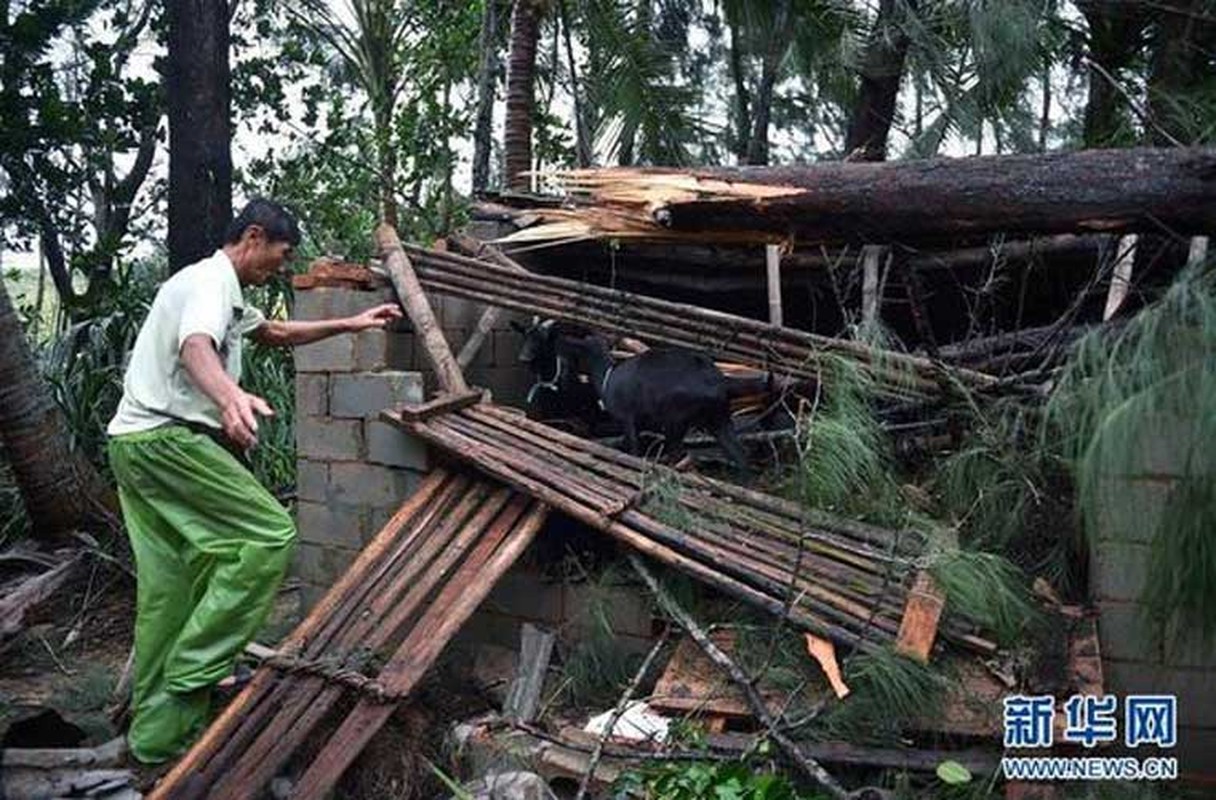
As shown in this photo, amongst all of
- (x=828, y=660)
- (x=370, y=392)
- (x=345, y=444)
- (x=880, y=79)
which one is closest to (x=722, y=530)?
(x=828, y=660)

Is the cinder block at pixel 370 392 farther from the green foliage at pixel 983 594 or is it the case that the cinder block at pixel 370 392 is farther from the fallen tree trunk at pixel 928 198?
the green foliage at pixel 983 594

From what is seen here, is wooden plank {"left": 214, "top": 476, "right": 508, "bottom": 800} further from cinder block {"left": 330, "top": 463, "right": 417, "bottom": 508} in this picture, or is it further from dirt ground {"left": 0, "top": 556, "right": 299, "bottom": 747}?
dirt ground {"left": 0, "top": 556, "right": 299, "bottom": 747}

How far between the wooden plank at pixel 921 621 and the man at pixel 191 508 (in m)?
2.05

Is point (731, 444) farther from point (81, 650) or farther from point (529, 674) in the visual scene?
point (81, 650)

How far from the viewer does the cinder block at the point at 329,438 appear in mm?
4656

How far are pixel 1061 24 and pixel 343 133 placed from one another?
681 centimetres

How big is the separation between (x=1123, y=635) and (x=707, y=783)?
1395 millimetres

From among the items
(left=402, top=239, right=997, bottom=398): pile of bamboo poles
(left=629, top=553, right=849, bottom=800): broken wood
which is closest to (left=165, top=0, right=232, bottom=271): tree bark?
(left=402, top=239, right=997, bottom=398): pile of bamboo poles

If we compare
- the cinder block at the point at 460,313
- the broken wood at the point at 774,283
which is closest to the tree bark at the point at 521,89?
the cinder block at the point at 460,313

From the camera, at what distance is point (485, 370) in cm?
558

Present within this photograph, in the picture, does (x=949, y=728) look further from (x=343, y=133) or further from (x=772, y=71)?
(x=343, y=133)

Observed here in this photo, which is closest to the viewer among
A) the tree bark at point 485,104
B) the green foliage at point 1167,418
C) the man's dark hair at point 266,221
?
the green foliage at point 1167,418

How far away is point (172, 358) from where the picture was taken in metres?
3.53

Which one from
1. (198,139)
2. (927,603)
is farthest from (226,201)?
(927,603)
